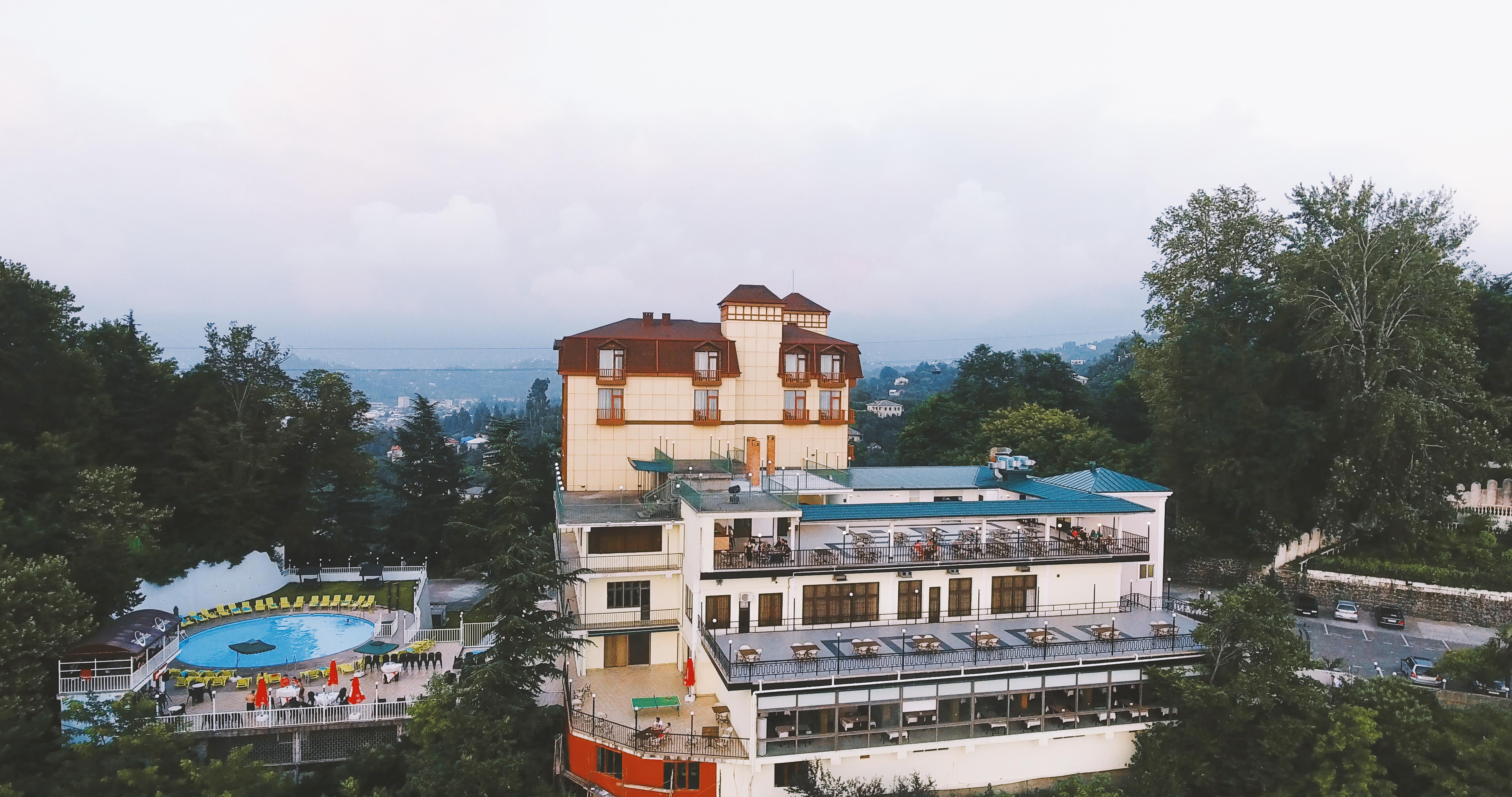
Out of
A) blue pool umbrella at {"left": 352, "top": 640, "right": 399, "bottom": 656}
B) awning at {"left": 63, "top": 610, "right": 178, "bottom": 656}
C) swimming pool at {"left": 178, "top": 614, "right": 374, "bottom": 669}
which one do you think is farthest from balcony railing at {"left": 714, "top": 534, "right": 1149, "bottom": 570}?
awning at {"left": 63, "top": 610, "right": 178, "bottom": 656}

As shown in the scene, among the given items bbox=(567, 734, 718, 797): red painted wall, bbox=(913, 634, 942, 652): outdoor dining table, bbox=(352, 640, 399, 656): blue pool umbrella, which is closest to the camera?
bbox=(567, 734, 718, 797): red painted wall

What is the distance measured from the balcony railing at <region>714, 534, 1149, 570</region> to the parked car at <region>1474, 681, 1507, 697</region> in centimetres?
923

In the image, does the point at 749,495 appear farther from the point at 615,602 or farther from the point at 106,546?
the point at 106,546

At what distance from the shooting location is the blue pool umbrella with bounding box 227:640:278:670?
2648cm

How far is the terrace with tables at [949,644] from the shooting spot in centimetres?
2028

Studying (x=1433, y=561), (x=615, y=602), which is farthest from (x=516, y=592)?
(x=1433, y=561)

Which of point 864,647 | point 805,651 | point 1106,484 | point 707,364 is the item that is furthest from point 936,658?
point 707,364

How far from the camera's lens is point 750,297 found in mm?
34750

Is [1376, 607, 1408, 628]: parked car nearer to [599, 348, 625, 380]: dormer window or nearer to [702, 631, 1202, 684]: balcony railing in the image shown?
[702, 631, 1202, 684]: balcony railing

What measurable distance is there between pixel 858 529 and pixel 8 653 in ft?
75.3

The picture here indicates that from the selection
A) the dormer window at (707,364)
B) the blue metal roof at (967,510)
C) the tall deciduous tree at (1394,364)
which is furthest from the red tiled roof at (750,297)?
the tall deciduous tree at (1394,364)

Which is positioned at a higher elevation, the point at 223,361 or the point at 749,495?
the point at 223,361

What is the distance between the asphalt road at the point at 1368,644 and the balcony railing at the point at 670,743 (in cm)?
1772

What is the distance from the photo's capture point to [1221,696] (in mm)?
20094
